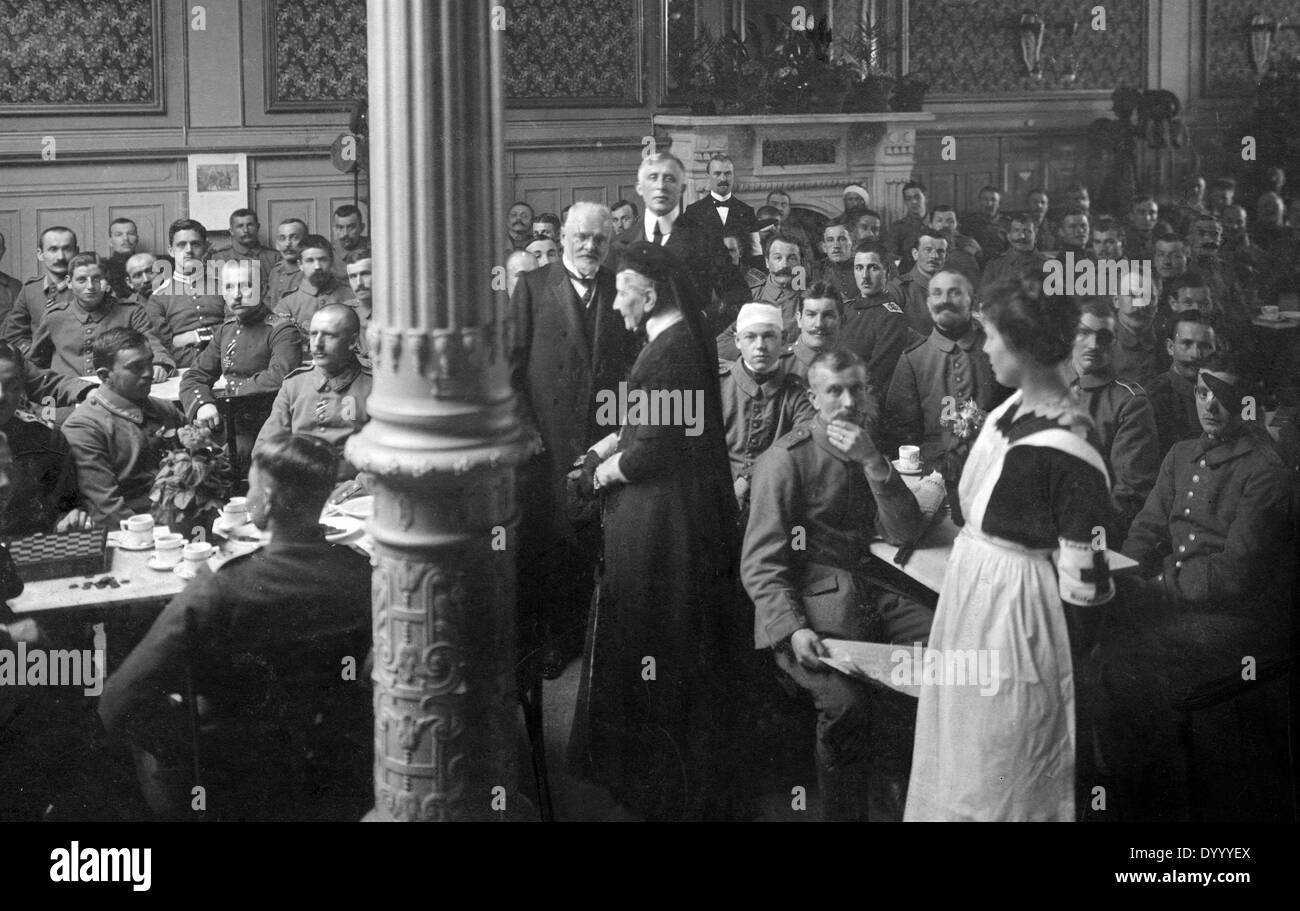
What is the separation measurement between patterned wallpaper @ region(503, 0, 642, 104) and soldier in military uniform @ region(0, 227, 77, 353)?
1422 mm

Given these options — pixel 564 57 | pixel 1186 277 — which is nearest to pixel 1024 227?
pixel 1186 277

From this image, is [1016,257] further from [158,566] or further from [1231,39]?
[158,566]

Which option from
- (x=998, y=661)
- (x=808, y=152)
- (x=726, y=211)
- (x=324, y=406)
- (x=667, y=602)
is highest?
(x=808, y=152)

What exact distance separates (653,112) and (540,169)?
0.44m

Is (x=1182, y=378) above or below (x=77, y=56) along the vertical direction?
below

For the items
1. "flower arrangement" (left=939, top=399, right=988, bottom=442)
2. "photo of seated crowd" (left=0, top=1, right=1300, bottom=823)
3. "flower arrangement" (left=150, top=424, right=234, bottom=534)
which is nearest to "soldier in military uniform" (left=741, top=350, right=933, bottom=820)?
"photo of seated crowd" (left=0, top=1, right=1300, bottom=823)

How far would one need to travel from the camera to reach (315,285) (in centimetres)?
522

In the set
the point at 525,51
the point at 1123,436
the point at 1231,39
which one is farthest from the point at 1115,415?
the point at 525,51

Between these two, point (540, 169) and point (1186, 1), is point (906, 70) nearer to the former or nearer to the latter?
point (1186, 1)

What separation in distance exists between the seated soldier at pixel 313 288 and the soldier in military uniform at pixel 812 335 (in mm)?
1361

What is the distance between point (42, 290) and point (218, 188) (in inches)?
24.2

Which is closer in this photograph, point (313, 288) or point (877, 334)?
point (313, 288)

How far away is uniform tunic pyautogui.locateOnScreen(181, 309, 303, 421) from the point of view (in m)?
5.24
